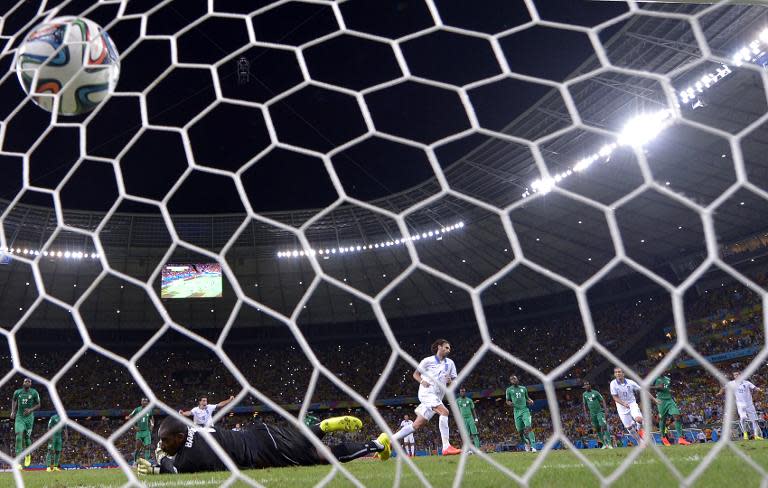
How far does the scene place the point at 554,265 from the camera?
22969mm

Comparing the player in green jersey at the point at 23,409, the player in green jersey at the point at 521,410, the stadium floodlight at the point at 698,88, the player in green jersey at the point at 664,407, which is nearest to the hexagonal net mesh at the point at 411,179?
the stadium floodlight at the point at 698,88

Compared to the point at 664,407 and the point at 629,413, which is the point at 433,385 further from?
the point at 664,407

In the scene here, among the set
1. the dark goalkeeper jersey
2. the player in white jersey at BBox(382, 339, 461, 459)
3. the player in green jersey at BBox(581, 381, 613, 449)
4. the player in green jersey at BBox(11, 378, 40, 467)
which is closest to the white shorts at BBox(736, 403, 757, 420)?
the player in green jersey at BBox(581, 381, 613, 449)

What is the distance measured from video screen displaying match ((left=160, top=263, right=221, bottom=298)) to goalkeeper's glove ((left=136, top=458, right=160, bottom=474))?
60.2ft

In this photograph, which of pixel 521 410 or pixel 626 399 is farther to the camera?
pixel 521 410

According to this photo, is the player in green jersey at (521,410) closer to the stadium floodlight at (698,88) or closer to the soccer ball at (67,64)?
the stadium floodlight at (698,88)

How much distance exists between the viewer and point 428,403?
582 centimetres

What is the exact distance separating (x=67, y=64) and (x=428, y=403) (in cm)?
440

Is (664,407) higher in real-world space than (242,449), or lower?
lower

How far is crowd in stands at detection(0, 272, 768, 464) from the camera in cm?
2119

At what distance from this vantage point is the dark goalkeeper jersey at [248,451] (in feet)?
12.8

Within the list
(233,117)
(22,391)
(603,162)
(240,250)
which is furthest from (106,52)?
(240,250)

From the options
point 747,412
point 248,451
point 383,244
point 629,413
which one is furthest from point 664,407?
point 383,244

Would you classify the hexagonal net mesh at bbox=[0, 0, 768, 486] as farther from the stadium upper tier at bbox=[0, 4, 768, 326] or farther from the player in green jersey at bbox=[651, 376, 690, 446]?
the player in green jersey at bbox=[651, 376, 690, 446]
